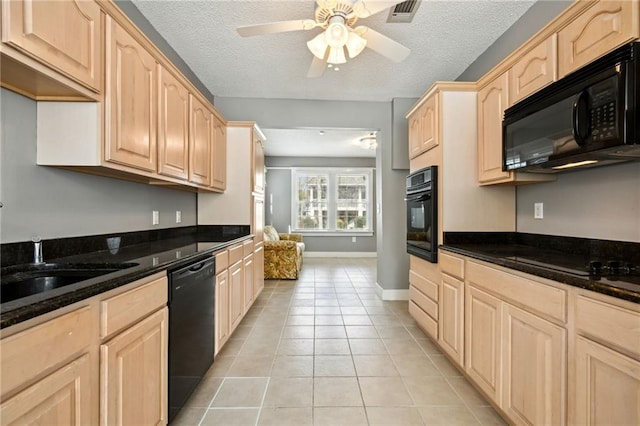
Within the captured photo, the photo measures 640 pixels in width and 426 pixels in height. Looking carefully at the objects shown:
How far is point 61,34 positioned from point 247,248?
234cm

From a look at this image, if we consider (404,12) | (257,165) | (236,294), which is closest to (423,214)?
(404,12)

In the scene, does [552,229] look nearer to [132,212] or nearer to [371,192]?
[132,212]

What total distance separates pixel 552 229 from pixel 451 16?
1.85 meters

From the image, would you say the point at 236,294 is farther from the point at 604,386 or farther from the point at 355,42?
the point at 604,386

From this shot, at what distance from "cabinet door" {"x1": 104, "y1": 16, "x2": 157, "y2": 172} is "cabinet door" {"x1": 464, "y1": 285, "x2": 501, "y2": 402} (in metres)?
2.25

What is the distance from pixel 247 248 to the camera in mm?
3240

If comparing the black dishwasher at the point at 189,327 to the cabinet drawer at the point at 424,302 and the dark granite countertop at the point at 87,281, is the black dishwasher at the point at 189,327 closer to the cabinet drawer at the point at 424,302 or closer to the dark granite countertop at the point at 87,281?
the dark granite countertop at the point at 87,281

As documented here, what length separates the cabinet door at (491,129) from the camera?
2180mm

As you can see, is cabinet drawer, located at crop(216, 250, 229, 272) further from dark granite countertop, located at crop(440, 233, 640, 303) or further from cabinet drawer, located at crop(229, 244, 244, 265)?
dark granite countertop, located at crop(440, 233, 640, 303)

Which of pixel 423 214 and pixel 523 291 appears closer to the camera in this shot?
pixel 523 291

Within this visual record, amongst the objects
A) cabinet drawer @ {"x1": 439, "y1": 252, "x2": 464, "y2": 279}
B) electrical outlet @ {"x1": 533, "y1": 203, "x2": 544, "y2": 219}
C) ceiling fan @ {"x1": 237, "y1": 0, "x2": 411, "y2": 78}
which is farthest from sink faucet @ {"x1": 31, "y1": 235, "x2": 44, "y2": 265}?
electrical outlet @ {"x1": 533, "y1": 203, "x2": 544, "y2": 219}

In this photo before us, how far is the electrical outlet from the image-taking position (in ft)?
7.33

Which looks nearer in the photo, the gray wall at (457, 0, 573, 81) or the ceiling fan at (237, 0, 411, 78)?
the ceiling fan at (237, 0, 411, 78)

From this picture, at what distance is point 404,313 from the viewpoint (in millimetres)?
3523
